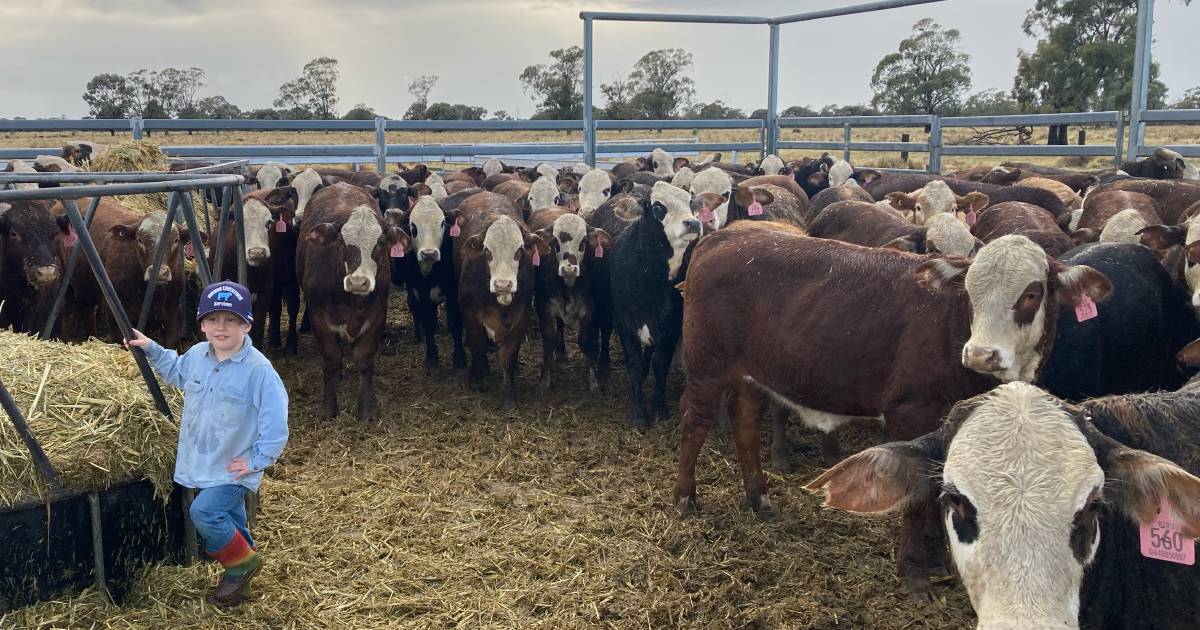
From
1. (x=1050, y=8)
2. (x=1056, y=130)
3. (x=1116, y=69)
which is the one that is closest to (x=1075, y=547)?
(x=1056, y=130)

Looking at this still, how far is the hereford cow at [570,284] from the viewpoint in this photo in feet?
25.6

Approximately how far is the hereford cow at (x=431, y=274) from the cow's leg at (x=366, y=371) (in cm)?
130

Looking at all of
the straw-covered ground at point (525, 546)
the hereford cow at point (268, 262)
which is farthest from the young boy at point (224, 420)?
the hereford cow at point (268, 262)

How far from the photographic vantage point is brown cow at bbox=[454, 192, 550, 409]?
740 centimetres

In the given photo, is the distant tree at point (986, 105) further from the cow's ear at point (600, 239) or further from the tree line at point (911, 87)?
the cow's ear at point (600, 239)

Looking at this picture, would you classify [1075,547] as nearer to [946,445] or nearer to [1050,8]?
[946,445]

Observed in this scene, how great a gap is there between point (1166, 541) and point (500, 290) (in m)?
5.33

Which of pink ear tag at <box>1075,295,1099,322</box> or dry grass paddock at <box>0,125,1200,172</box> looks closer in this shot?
pink ear tag at <box>1075,295,1099,322</box>

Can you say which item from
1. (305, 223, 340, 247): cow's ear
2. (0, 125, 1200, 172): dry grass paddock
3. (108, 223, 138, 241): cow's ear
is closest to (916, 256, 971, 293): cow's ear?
(305, 223, 340, 247): cow's ear

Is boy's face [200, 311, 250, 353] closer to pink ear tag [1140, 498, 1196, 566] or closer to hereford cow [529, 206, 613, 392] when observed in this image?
pink ear tag [1140, 498, 1196, 566]

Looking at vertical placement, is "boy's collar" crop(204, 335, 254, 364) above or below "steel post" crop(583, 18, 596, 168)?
below

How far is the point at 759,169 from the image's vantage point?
14.6 metres

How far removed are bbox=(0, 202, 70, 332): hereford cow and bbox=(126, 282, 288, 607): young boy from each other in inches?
160

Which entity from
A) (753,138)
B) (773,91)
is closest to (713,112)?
(753,138)
